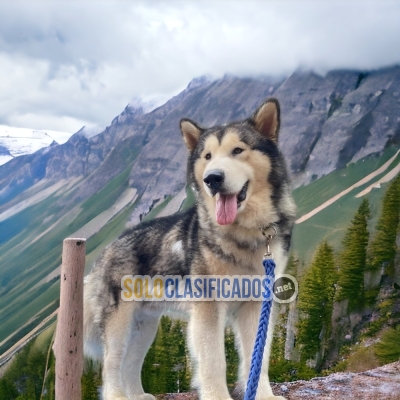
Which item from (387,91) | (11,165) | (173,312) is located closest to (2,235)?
(11,165)

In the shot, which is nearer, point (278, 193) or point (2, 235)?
point (278, 193)

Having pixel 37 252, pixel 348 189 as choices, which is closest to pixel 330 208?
pixel 348 189

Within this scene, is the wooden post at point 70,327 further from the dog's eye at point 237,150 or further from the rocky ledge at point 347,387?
the rocky ledge at point 347,387

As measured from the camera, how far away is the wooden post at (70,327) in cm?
220

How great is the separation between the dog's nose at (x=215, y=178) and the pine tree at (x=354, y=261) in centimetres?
151

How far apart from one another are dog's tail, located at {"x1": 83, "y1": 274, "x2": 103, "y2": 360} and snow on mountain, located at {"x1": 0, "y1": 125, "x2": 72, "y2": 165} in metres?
1.89

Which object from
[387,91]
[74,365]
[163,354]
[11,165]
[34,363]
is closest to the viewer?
[74,365]

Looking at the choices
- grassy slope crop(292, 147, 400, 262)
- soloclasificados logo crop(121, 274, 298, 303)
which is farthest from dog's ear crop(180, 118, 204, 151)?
grassy slope crop(292, 147, 400, 262)

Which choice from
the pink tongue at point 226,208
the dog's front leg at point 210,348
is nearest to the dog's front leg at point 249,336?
the dog's front leg at point 210,348

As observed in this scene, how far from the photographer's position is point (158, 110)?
3830 millimetres

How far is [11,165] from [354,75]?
3.27 m

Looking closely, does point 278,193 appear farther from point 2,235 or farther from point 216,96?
point 2,235

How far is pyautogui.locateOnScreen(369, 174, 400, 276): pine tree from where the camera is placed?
129 inches

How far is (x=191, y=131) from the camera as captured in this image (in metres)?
2.60
